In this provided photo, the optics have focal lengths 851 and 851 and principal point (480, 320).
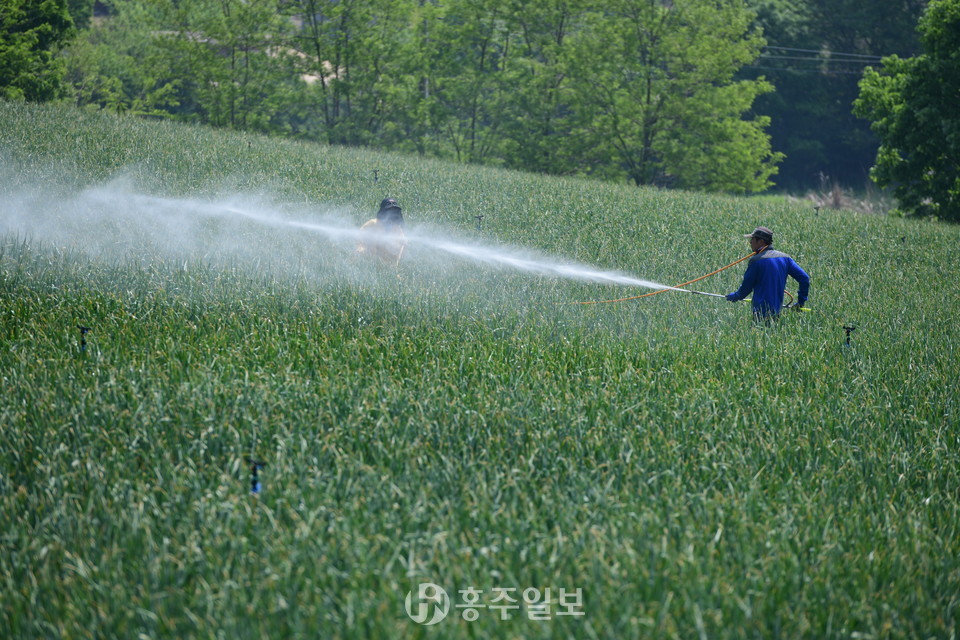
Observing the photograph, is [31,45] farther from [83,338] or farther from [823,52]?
[823,52]

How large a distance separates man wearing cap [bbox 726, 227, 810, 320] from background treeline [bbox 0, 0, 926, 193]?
1039 inches

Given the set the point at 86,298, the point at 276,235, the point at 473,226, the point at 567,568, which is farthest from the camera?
the point at 473,226

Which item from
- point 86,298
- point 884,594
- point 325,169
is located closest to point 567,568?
point 884,594

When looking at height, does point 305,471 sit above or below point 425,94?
below

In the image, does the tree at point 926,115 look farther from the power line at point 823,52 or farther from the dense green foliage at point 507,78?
the power line at point 823,52

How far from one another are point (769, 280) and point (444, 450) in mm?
5191

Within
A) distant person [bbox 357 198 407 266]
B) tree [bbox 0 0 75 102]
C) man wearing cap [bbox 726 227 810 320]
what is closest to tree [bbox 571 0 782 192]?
tree [bbox 0 0 75 102]

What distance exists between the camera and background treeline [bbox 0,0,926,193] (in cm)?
3462

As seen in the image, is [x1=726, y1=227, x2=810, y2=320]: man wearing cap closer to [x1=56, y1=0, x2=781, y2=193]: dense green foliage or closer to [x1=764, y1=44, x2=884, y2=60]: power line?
[x1=56, y1=0, x2=781, y2=193]: dense green foliage

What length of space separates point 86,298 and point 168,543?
188 inches

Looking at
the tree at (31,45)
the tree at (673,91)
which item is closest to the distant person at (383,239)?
the tree at (31,45)

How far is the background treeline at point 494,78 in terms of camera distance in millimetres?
34625

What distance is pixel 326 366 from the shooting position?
6707mm

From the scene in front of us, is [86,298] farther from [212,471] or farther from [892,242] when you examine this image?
[892,242]
